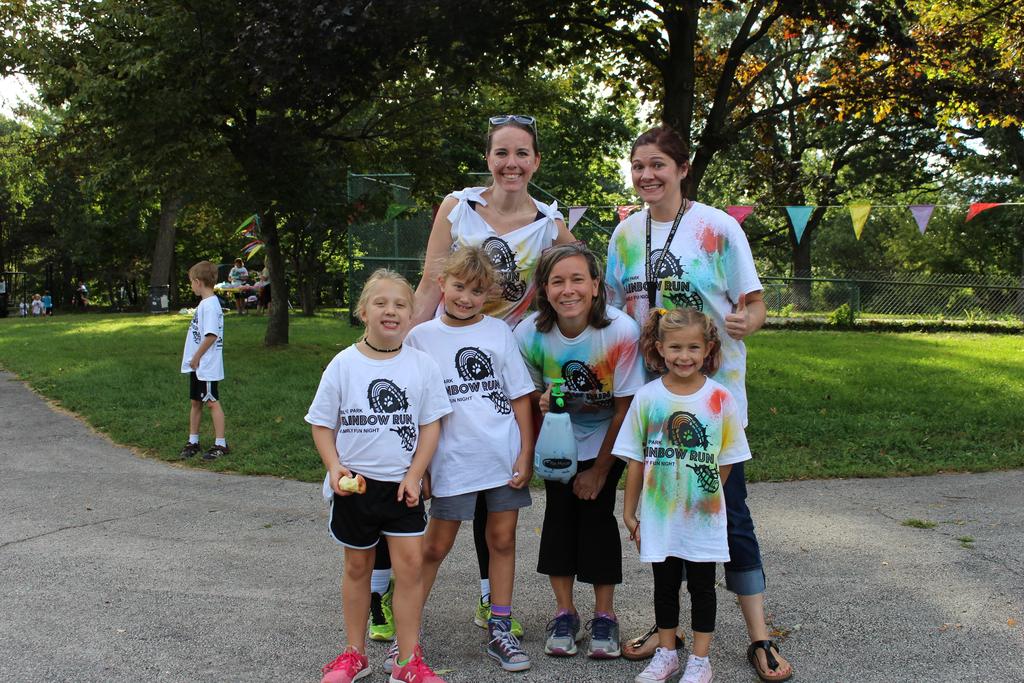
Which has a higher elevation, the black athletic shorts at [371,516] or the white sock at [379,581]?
the black athletic shorts at [371,516]

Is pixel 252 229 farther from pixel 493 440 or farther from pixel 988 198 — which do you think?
pixel 988 198

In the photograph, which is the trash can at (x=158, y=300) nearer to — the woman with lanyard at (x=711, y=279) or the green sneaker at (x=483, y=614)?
the green sneaker at (x=483, y=614)

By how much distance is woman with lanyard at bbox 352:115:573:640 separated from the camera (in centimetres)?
351

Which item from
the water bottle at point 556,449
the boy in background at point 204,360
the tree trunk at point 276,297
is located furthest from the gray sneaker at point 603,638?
the tree trunk at point 276,297

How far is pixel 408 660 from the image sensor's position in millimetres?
3109

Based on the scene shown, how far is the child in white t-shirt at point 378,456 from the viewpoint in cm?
313

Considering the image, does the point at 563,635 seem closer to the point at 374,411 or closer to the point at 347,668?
the point at 347,668

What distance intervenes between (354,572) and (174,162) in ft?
35.9

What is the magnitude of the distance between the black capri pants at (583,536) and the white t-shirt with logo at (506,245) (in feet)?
2.39

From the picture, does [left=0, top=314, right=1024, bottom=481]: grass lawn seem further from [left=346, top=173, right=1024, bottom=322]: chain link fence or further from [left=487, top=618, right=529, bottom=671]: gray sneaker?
[left=487, top=618, right=529, bottom=671]: gray sneaker

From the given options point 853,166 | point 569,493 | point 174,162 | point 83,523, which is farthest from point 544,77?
point 853,166

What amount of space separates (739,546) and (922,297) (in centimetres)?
1980

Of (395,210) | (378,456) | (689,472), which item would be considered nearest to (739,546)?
(689,472)

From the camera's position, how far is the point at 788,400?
886 centimetres
